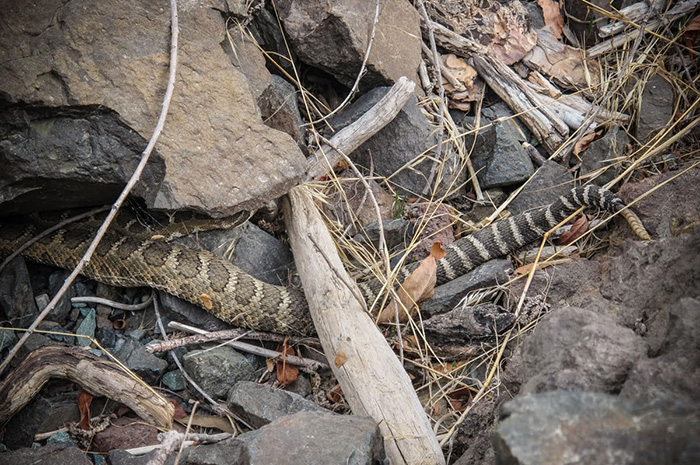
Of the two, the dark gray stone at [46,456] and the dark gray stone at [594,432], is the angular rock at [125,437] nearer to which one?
the dark gray stone at [46,456]

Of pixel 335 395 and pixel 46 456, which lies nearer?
pixel 46 456

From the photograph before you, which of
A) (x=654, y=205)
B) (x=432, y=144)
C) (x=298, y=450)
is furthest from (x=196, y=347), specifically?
(x=654, y=205)

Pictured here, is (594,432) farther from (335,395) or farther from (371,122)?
(371,122)

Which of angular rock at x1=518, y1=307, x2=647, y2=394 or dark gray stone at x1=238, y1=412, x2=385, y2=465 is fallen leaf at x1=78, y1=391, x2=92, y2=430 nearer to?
dark gray stone at x1=238, y1=412, x2=385, y2=465

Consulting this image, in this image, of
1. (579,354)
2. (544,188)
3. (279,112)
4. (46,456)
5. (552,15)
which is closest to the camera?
(579,354)

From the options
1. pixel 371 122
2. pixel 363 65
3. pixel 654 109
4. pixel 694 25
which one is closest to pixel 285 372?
pixel 371 122

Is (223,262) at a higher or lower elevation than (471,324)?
higher
